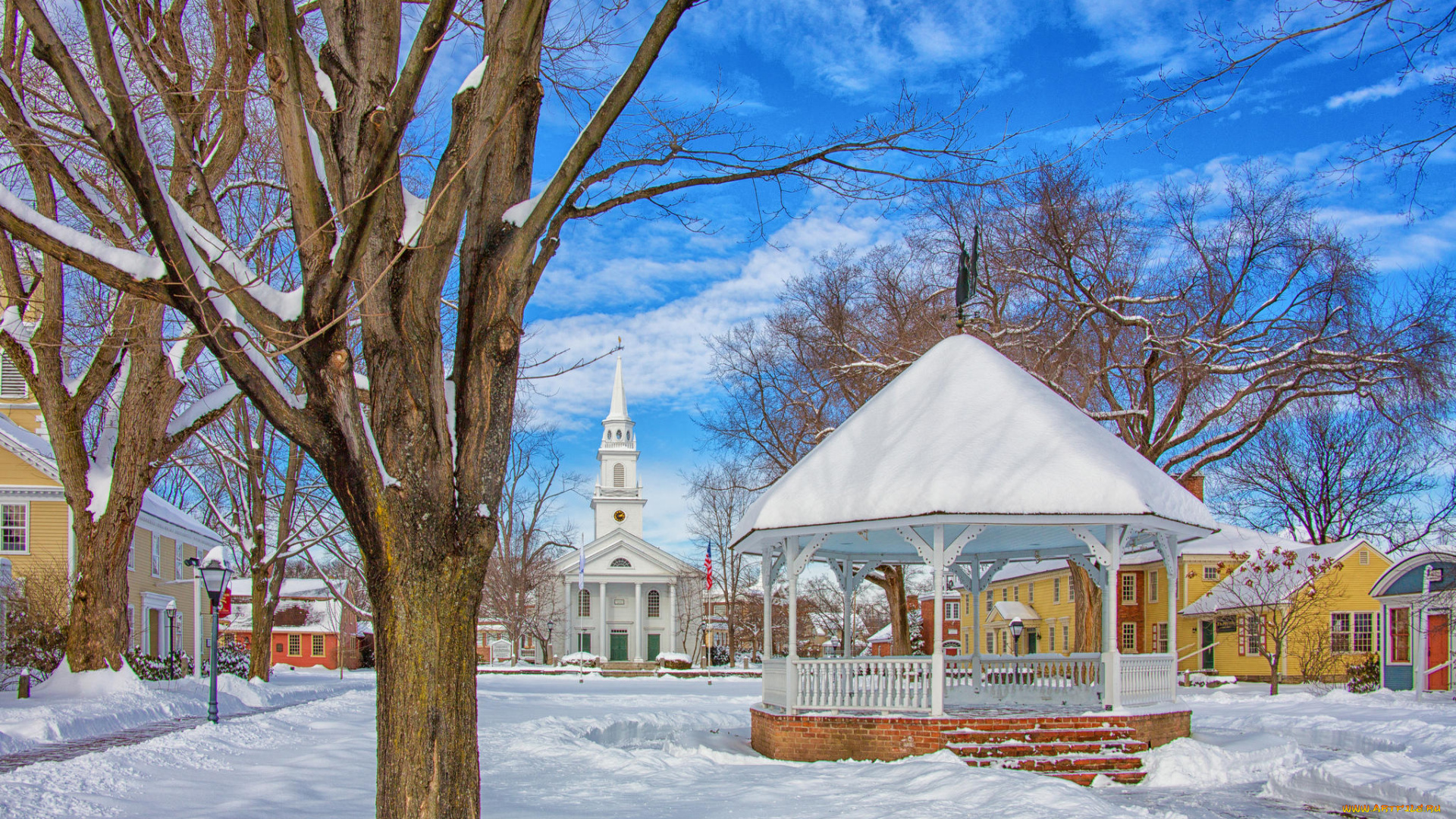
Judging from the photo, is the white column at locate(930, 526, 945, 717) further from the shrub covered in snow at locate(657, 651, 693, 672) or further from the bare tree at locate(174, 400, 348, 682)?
the shrub covered in snow at locate(657, 651, 693, 672)

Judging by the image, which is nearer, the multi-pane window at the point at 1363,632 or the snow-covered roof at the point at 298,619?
the multi-pane window at the point at 1363,632

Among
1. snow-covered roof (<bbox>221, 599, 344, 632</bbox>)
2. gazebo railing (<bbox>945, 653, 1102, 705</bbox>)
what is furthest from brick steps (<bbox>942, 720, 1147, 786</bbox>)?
snow-covered roof (<bbox>221, 599, 344, 632</bbox>)

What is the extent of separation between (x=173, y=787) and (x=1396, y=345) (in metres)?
22.5

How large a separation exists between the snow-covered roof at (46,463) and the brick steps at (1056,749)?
23.0 metres

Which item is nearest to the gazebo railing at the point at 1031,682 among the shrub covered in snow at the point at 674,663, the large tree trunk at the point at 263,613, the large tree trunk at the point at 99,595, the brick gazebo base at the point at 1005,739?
the brick gazebo base at the point at 1005,739

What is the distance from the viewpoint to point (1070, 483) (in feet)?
41.5

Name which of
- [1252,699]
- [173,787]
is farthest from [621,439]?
[173,787]

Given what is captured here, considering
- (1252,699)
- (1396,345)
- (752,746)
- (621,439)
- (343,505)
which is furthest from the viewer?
(621,439)

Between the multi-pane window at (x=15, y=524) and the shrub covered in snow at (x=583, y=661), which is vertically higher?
the multi-pane window at (x=15, y=524)

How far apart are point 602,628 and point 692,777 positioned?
52.8m

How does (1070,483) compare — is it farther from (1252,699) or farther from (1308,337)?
(1252,699)

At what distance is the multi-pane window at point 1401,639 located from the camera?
26797 millimetres

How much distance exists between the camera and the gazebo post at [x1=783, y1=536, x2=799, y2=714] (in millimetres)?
13797

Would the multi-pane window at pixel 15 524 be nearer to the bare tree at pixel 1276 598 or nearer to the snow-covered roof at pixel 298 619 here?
the snow-covered roof at pixel 298 619
